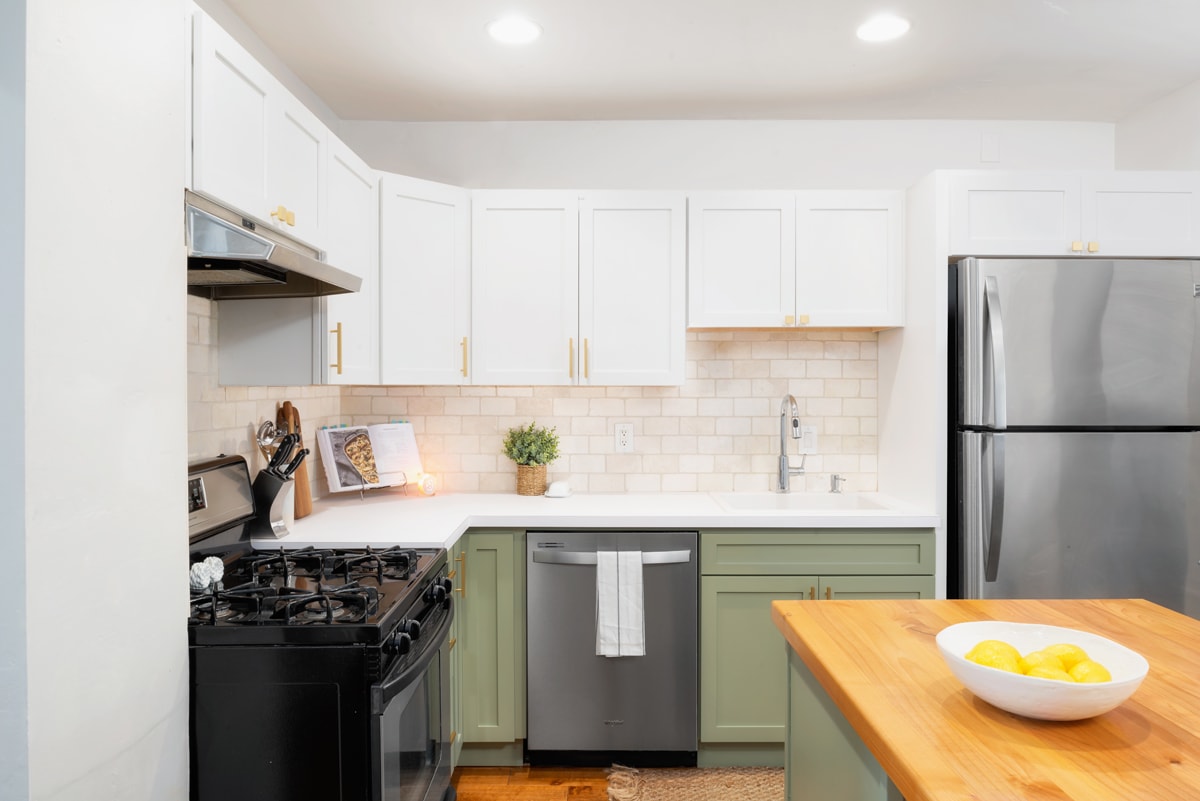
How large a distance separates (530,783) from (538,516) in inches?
38.4

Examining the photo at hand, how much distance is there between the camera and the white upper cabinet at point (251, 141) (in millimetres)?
1556

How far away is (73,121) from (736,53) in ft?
6.87

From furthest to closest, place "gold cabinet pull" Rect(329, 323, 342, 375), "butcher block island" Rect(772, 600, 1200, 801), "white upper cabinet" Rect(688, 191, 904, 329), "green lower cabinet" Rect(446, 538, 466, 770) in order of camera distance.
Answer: "white upper cabinet" Rect(688, 191, 904, 329) → "green lower cabinet" Rect(446, 538, 466, 770) → "gold cabinet pull" Rect(329, 323, 342, 375) → "butcher block island" Rect(772, 600, 1200, 801)

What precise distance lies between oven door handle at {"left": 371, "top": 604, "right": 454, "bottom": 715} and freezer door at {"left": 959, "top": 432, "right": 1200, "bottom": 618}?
1.97 meters

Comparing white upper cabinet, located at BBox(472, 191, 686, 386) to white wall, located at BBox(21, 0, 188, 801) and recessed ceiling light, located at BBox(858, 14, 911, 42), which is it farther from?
white wall, located at BBox(21, 0, 188, 801)

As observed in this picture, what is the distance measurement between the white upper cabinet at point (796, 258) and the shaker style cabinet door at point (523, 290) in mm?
532

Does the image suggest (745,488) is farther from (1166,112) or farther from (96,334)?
(96,334)

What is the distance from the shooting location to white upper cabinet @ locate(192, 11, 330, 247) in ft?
5.10

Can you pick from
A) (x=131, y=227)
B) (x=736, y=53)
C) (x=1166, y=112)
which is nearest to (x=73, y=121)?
(x=131, y=227)

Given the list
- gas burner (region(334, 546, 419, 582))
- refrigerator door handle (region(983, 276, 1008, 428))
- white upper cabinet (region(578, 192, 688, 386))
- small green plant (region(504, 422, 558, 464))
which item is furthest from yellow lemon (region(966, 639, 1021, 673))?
small green plant (region(504, 422, 558, 464))

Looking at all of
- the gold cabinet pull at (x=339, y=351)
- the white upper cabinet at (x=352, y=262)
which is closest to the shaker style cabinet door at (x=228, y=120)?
the white upper cabinet at (x=352, y=262)

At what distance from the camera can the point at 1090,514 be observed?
8.28 feet

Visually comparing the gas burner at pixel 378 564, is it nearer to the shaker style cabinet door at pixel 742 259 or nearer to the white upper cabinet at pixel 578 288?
the white upper cabinet at pixel 578 288

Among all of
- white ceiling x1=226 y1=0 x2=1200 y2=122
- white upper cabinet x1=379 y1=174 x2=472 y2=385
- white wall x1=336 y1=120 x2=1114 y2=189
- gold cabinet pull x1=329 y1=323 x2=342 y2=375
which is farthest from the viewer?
white wall x1=336 y1=120 x2=1114 y2=189
